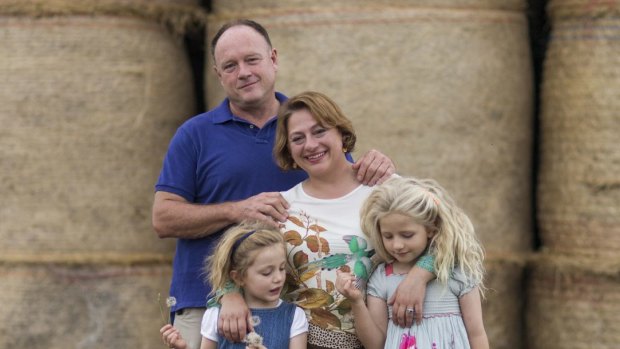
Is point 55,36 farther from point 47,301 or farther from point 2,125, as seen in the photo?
point 47,301

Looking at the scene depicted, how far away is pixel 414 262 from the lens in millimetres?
3283

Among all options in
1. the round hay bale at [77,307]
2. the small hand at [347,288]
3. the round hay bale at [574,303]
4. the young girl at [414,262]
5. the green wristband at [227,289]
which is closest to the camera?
the small hand at [347,288]

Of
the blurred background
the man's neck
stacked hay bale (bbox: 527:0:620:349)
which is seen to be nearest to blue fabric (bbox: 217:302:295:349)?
the man's neck

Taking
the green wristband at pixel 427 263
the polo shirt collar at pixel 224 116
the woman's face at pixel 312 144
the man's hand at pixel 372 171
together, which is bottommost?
the green wristband at pixel 427 263

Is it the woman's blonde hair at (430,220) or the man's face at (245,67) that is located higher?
the man's face at (245,67)

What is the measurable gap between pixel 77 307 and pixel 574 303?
2013 millimetres

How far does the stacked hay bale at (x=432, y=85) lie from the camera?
195 inches

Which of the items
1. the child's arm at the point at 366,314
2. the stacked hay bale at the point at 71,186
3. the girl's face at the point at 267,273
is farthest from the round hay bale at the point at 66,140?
the child's arm at the point at 366,314

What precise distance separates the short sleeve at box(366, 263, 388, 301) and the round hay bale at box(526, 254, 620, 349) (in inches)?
71.5

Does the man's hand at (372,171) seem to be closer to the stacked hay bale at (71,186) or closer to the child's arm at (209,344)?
the child's arm at (209,344)

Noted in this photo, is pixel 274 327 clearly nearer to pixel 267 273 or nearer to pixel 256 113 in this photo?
pixel 267 273

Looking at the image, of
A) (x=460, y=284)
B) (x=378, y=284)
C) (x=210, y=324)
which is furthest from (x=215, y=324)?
(x=460, y=284)

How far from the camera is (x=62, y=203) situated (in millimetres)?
5008

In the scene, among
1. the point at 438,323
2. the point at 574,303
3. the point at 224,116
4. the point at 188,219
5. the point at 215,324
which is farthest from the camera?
the point at 574,303
